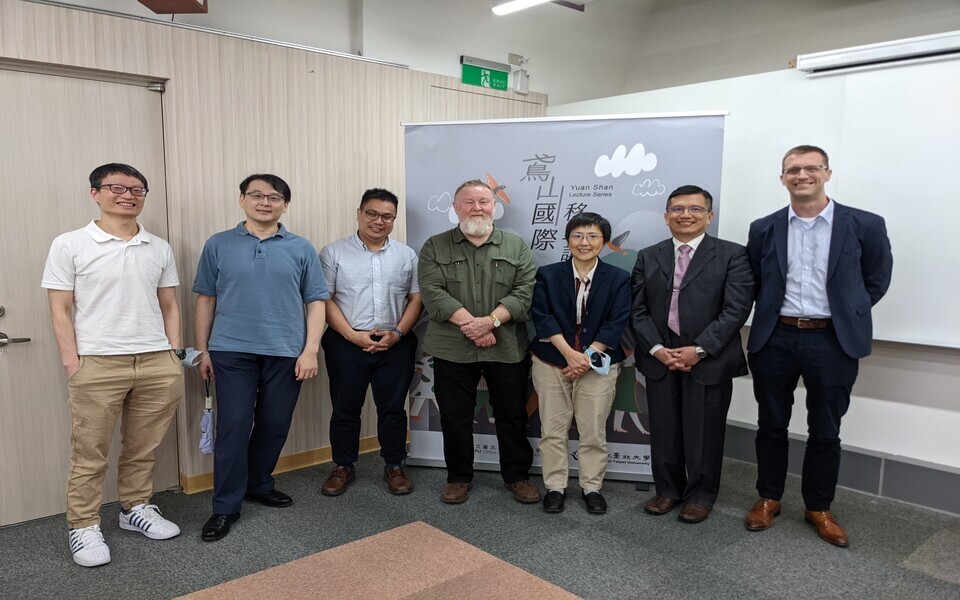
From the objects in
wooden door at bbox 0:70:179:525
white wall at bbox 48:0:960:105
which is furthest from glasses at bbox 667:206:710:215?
wooden door at bbox 0:70:179:525

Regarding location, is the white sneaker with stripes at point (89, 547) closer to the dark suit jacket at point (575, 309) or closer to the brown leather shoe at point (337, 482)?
the brown leather shoe at point (337, 482)

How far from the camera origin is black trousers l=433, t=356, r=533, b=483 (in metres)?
3.56

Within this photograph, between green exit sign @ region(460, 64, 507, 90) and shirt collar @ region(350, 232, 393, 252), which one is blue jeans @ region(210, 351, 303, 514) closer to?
shirt collar @ region(350, 232, 393, 252)

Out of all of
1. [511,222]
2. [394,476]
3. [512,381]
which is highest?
[511,222]

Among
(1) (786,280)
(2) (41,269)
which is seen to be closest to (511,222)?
(1) (786,280)

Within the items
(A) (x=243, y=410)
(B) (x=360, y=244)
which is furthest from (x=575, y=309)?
(A) (x=243, y=410)

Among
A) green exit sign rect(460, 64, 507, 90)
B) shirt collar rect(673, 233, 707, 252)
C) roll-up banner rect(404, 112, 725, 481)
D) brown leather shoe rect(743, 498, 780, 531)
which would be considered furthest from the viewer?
green exit sign rect(460, 64, 507, 90)

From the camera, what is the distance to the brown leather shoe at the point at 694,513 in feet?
10.8

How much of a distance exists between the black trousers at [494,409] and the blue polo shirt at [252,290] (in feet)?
2.75

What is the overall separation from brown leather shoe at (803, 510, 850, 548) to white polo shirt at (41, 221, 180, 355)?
3247 mm

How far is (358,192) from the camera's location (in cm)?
434

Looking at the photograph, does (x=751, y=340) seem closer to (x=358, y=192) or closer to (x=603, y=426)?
(x=603, y=426)

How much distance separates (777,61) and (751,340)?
125 inches

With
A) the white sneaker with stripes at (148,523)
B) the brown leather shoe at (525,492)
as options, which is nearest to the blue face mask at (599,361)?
the brown leather shoe at (525,492)
